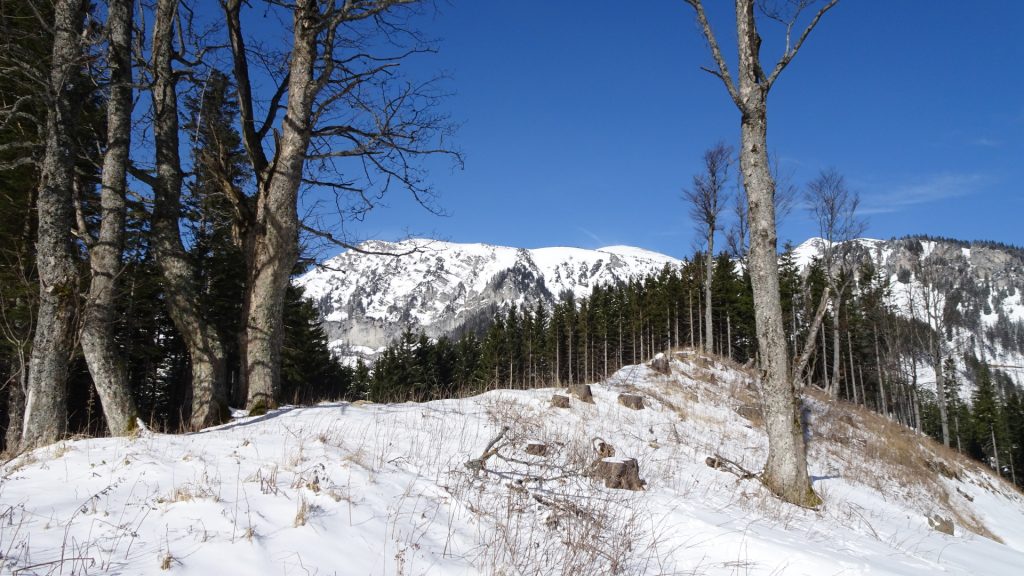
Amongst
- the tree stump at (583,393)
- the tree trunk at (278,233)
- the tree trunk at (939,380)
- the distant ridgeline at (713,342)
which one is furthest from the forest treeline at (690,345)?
the tree trunk at (278,233)

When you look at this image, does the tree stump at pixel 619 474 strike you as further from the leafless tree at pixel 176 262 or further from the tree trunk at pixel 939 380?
the tree trunk at pixel 939 380

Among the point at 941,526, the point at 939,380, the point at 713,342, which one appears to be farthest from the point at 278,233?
the point at 713,342

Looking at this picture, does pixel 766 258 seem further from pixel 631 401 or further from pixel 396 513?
pixel 396 513

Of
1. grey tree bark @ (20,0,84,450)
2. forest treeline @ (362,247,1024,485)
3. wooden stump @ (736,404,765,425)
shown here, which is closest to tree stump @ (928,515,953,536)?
wooden stump @ (736,404,765,425)

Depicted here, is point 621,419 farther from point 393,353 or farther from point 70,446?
point 393,353

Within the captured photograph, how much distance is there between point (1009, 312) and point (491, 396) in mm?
237050

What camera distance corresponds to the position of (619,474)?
4.89 m

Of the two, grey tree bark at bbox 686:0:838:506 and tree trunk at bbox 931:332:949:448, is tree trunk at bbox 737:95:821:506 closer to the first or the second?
grey tree bark at bbox 686:0:838:506

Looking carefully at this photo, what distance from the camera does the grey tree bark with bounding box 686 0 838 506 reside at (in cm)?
620

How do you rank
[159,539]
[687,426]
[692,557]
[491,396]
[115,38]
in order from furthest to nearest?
[687,426], [491,396], [115,38], [692,557], [159,539]

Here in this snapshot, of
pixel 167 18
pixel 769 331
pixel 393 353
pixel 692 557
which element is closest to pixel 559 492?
pixel 692 557

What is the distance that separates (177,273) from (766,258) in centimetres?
706

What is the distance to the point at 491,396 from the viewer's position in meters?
9.14

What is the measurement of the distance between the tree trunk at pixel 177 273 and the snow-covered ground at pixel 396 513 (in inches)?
21.1
